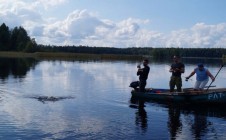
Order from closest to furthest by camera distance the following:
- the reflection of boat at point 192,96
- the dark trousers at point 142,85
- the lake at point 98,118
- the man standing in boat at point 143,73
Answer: the lake at point 98,118 < the reflection of boat at point 192,96 < the man standing in boat at point 143,73 < the dark trousers at point 142,85

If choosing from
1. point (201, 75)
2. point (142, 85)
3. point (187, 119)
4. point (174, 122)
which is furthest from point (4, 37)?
point (174, 122)

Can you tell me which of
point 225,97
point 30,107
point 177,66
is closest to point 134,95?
point 177,66

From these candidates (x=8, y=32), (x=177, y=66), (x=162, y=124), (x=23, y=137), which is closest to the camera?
(x=23, y=137)

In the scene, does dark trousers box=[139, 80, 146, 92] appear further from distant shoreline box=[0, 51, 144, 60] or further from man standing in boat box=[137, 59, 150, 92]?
distant shoreline box=[0, 51, 144, 60]

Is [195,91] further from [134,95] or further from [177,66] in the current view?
[134,95]

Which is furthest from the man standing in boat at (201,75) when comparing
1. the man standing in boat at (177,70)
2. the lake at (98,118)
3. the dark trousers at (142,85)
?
the dark trousers at (142,85)

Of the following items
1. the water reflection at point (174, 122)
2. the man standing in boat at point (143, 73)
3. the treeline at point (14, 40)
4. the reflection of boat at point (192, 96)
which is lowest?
the water reflection at point (174, 122)

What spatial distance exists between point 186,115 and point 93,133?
572cm

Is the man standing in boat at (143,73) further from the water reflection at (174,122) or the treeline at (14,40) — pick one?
the treeline at (14,40)

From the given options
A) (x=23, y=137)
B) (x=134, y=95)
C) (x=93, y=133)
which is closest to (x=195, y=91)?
(x=134, y=95)

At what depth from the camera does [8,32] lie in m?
127

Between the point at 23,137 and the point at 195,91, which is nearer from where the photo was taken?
the point at 23,137

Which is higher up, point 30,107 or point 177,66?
point 177,66

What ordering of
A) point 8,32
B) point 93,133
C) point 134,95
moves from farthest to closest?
point 8,32, point 134,95, point 93,133
